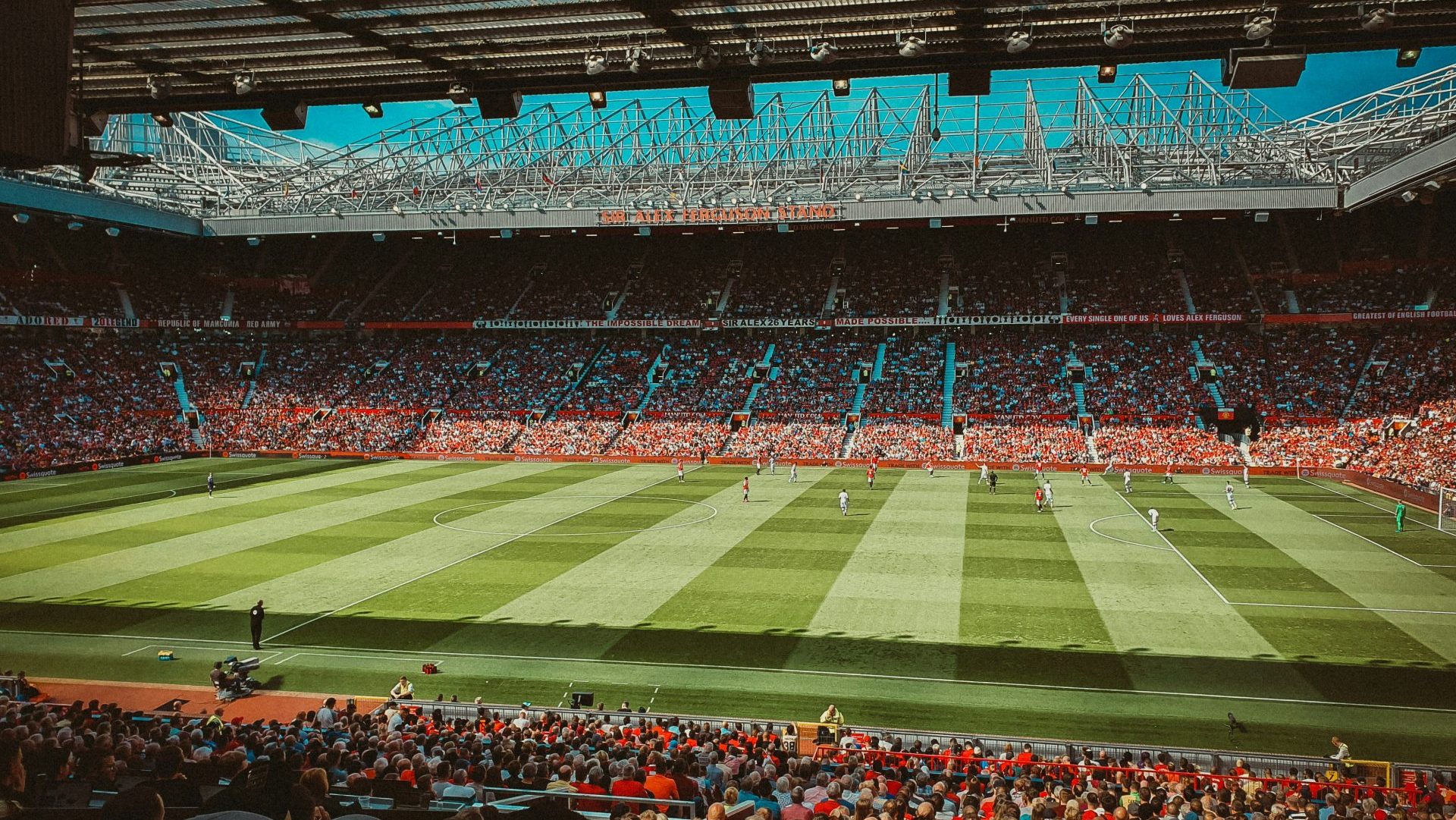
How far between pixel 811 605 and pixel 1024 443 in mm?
33925

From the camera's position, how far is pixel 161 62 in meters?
12.2

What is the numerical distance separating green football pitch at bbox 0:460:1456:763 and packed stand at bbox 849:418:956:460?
13.3 m

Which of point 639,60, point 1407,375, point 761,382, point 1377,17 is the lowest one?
point 761,382

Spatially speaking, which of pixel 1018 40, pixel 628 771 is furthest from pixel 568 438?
pixel 1018 40

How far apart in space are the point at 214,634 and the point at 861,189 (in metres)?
56.7

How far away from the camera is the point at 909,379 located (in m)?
60.6

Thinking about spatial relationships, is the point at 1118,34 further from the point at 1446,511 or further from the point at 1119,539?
the point at 1446,511

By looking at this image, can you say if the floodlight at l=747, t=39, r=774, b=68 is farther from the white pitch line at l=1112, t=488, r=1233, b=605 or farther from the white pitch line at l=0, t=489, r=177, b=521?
the white pitch line at l=0, t=489, r=177, b=521

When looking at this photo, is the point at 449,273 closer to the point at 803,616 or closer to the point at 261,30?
the point at 803,616

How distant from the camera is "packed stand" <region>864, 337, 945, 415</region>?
5816cm

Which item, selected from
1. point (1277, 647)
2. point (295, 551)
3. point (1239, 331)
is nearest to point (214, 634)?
point (295, 551)

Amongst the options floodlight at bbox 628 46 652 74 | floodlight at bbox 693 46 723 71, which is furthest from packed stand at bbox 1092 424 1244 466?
floodlight at bbox 628 46 652 74

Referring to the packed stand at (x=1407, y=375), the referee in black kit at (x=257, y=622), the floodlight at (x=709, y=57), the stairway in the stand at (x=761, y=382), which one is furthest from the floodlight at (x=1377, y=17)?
the stairway in the stand at (x=761, y=382)

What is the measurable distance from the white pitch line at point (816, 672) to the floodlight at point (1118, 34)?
42.4ft
